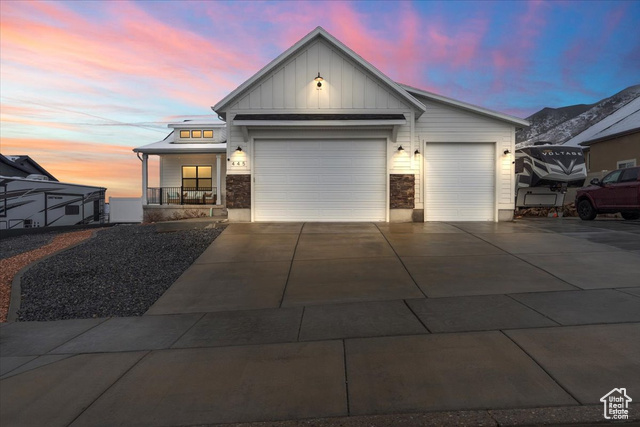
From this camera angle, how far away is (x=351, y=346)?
4.65m

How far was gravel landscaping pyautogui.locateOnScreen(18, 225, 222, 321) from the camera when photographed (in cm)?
664

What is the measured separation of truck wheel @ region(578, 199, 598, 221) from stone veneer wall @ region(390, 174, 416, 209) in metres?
6.86

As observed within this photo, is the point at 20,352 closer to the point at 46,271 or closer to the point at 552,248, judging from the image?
the point at 46,271

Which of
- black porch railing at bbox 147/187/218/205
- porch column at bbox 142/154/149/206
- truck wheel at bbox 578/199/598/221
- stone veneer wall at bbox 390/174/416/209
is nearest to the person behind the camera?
stone veneer wall at bbox 390/174/416/209

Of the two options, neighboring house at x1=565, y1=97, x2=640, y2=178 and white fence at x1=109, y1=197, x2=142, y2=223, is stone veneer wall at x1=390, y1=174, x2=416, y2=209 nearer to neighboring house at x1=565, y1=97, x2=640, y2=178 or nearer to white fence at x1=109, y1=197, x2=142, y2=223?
neighboring house at x1=565, y1=97, x2=640, y2=178

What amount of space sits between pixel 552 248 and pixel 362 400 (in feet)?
24.5

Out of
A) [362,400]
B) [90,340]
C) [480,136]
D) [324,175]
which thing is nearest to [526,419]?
[362,400]

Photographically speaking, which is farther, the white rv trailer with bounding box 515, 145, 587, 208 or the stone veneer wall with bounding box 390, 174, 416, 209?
the white rv trailer with bounding box 515, 145, 587, 208

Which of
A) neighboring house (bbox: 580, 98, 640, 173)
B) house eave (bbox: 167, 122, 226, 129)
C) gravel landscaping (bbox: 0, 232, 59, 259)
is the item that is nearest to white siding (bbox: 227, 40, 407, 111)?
gravel landscaping (bbox: 0, 232, 59, 259)

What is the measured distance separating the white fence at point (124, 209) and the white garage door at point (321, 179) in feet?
70.0

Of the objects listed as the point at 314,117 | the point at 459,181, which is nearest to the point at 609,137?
the point at 459,181

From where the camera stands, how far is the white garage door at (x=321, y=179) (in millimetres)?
13227

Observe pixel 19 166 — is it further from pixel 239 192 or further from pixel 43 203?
pixel 239 192

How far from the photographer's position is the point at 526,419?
10.6 feet
